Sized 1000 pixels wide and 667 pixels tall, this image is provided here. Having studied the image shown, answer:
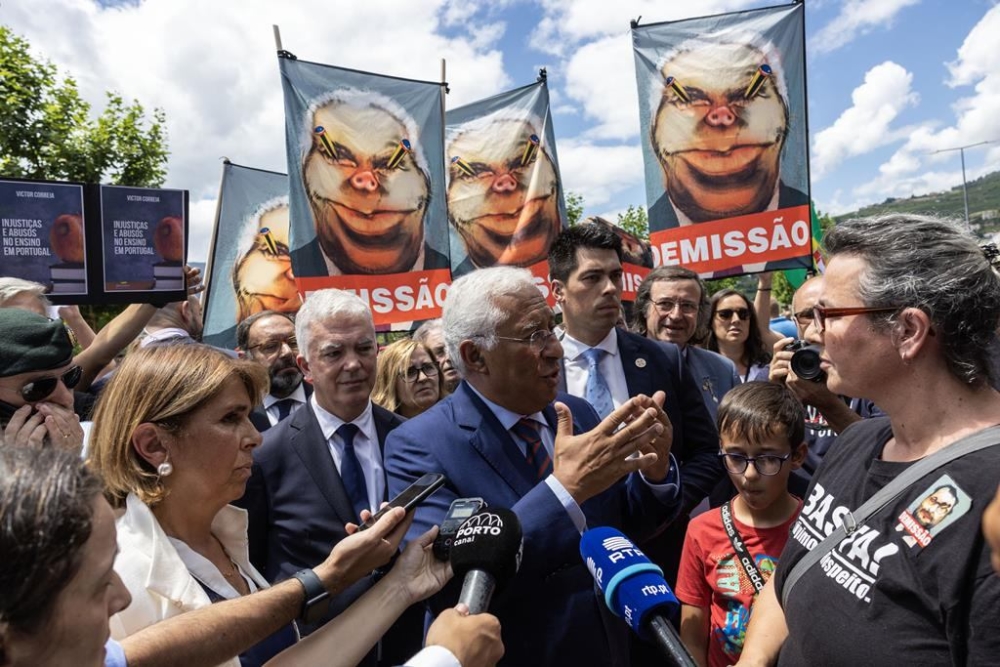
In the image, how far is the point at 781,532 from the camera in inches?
111

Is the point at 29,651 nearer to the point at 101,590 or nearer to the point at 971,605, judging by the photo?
the point at 101,590

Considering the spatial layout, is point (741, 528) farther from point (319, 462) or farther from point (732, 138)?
point (732, 138)

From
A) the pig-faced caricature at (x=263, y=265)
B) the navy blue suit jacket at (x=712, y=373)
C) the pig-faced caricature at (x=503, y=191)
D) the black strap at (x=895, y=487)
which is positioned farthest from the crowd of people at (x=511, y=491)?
the pig-faced caricature at (x=263, y=265)

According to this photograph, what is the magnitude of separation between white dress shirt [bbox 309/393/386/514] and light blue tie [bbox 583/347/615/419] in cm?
110

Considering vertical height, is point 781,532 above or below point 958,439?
below

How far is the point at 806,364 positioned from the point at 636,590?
1.48 m

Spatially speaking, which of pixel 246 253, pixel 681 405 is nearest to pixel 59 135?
pixel 246 253

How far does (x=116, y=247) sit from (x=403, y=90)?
3.48 metres

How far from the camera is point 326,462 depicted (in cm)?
296

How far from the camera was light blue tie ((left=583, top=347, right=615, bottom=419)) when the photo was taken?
145 inches

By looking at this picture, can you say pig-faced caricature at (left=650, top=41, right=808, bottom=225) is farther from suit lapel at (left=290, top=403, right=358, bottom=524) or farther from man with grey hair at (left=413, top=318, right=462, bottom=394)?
suit lapel at (left=290, top=403, right=358, bottom=524)

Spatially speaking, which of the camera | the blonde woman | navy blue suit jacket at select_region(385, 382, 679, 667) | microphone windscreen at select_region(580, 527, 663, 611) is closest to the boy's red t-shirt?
navy blue suit jacket at select_region(385, 382, 679, 667)

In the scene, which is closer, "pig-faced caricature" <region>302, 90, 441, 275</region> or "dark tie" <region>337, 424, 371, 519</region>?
"dark tie" <region>337, 424, 371, 519</region>

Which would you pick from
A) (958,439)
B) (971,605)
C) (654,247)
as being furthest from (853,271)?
(654,247)
